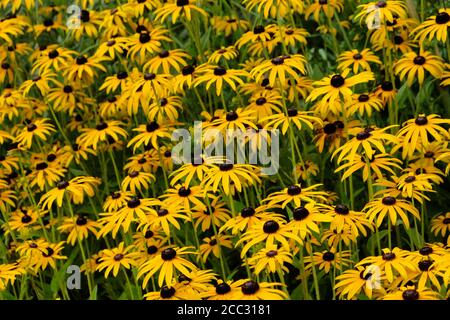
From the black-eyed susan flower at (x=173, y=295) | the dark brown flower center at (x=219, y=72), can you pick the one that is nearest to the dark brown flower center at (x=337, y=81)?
the dark brown flower center at (x=219, y=72)

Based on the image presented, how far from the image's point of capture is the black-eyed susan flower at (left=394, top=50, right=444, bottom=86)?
412 cm

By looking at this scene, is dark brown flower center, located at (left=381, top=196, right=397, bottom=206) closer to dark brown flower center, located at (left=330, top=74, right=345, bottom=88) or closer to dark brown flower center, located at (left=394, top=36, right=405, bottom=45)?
dark brown flower center, located at (left=330, top=74, right=345, bottom=88)

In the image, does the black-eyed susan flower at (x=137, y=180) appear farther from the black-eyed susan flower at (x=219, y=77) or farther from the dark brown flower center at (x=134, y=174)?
the black-eyed susan flower at (x=219, y=77)

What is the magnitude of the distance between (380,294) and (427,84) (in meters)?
1.54

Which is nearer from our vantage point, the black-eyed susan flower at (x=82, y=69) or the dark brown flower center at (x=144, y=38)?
the dark brown flower center at (x=144, y=38)

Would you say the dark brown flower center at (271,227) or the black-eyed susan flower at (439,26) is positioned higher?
the black-eyed susan flower at (439,26)

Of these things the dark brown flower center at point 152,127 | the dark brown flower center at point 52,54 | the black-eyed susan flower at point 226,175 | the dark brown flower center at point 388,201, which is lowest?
the dark brown flower center at point 388,201

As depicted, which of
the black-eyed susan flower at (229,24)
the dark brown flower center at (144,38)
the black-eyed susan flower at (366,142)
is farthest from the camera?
the black-eyed susan flower at (229,24)

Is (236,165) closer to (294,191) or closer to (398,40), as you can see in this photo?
(294,191)

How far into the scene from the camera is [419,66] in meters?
4.16

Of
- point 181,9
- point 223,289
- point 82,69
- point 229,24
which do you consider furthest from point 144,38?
point 223,289

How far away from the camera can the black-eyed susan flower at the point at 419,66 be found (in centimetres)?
412

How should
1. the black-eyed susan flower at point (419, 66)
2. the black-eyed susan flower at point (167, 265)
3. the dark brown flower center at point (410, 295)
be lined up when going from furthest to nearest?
the black-eyed susan flower at point (419, 66) < the black-eyed susan flower at point (167, 265) < the dark brown flower center at point (410, 295)

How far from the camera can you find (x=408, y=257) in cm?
308
